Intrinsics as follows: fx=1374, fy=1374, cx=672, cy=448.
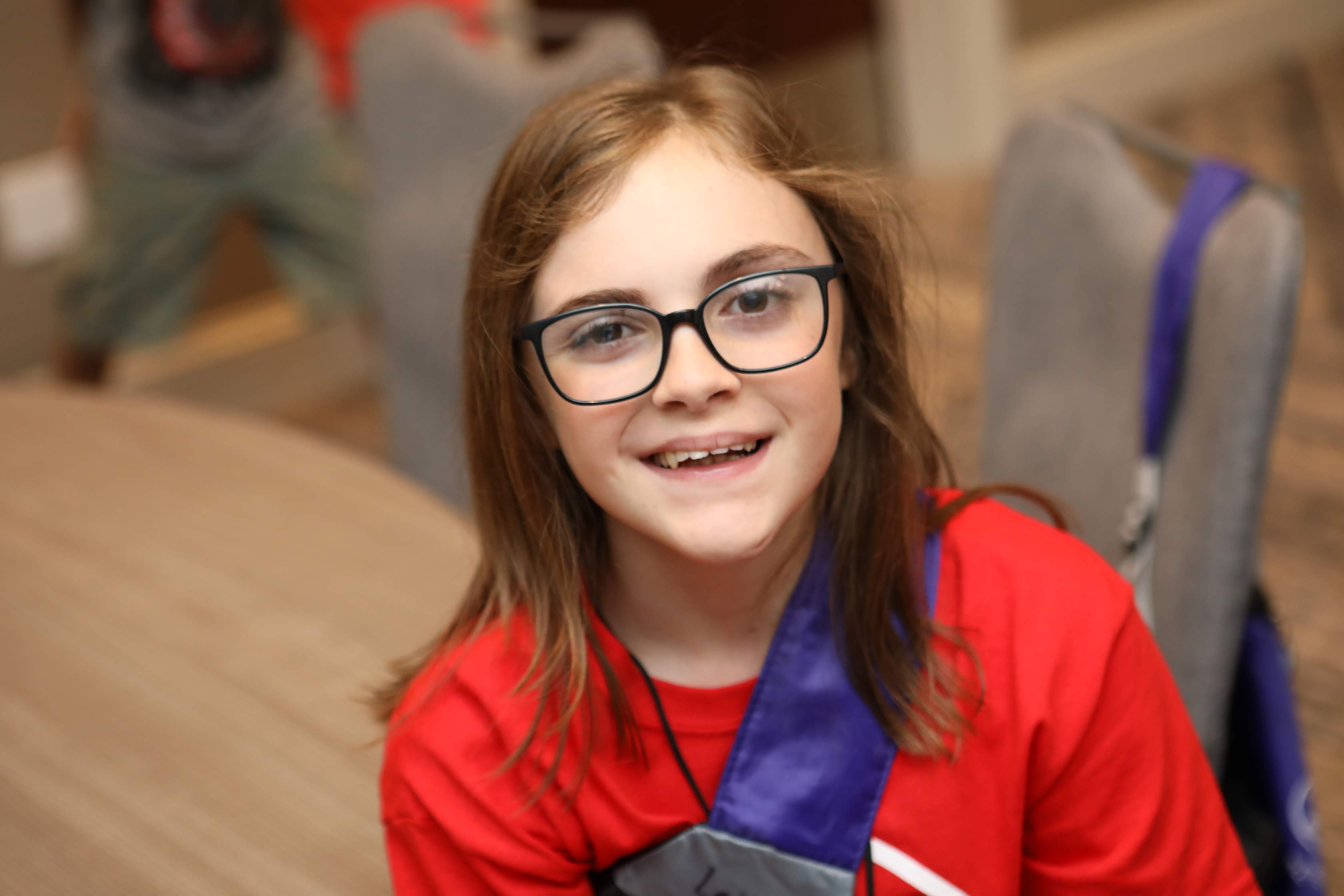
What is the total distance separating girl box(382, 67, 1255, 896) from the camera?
2.34 ft

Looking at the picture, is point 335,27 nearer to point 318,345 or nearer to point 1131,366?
point 318,345

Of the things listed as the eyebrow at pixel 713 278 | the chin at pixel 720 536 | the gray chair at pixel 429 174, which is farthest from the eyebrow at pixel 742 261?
the gray chair at pixel 429 174

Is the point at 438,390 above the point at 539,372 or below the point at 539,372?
below

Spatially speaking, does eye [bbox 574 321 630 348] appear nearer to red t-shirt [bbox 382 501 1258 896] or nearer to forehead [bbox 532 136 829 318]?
A: forehead [bbox 532 136 829 318]

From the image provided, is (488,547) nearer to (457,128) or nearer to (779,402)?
(779,402)

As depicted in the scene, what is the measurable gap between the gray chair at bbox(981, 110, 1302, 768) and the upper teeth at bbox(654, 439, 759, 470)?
0.33 m

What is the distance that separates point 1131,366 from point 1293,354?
1.49 m

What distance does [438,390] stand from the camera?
1.55 meters

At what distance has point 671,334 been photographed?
27.3 inches

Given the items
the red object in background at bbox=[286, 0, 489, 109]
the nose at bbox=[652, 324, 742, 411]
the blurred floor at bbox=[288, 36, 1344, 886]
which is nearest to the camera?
the nose at bbox=[652, 324, 742, 411]

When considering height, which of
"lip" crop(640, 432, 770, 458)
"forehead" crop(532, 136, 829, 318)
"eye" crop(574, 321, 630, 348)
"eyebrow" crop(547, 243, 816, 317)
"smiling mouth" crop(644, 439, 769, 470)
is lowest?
"smiling mouth" crop(644, 439, 769, 470)

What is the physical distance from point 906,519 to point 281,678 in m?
0.51

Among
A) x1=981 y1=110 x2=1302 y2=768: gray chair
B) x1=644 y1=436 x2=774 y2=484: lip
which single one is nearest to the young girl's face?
x1=644 y1=436 x2=774 y2=484: lip

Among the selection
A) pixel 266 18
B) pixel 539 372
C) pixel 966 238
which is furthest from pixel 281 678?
pixel 966 238
